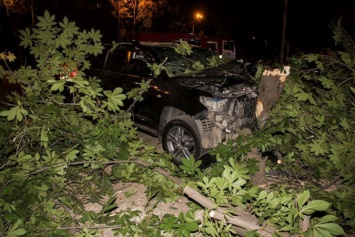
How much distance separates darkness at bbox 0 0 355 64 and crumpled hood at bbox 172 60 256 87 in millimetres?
14620

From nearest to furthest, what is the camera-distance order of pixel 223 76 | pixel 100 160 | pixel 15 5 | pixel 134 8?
1. pixel 100 160
2. pixel 223 76
3. pixel 15 5
4. pixel 134 8

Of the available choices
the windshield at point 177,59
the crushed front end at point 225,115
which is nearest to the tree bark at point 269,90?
the crushed front end at point 225,115

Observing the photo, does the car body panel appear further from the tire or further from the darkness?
the darkness

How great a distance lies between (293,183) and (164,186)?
7.48 feet

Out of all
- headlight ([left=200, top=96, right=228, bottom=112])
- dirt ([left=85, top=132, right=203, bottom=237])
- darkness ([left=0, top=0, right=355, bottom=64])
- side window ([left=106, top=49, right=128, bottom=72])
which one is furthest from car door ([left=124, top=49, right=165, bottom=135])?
darkness ([left=0, top=0, right=355, bottom=64])

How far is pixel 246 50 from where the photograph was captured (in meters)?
26.2

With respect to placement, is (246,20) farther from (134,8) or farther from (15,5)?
(15,5)

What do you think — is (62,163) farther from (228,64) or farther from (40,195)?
(228,64)

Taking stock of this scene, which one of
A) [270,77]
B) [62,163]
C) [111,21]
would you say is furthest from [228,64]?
[111,21]

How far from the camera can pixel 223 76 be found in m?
4.62

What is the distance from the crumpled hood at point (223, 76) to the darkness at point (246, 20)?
14620 millimetres

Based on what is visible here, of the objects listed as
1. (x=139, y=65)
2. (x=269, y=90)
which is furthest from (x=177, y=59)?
(x=269, y=90)

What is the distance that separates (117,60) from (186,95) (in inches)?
79.1

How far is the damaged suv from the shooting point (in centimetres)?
429
